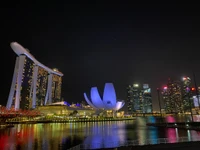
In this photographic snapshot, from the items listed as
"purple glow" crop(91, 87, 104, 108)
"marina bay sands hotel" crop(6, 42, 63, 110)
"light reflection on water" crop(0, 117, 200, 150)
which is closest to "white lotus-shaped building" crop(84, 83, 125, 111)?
"purple glow" crop(91, 87, 104, 108)

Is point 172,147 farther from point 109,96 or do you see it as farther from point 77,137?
point 109,96

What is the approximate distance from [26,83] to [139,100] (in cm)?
10578

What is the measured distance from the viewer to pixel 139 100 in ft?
488

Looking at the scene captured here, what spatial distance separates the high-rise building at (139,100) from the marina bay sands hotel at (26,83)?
8188 cm

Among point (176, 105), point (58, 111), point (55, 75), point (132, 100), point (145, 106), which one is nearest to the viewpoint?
point (58, 111)

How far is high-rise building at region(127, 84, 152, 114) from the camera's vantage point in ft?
460

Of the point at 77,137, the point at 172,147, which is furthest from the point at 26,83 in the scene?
the point at 172,147

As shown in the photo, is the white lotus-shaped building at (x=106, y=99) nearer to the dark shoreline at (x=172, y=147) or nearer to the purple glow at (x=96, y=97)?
the purple glow at (x=96, y=97)

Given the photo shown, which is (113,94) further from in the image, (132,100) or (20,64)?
(132,100)

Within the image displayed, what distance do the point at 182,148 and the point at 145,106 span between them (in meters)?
138

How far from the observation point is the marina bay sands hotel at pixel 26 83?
2240 inches

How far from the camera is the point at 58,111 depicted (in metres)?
68.9

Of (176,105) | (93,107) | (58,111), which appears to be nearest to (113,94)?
(93,107)

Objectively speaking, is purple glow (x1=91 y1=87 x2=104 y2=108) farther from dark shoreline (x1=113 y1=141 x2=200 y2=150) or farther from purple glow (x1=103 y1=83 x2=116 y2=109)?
dark shoreline (x1=113 y1=141 x2=200 y2=150)
